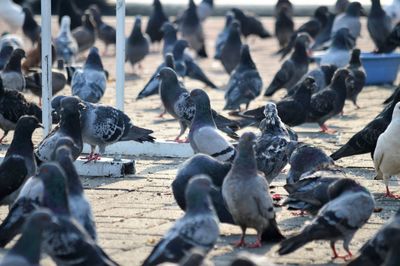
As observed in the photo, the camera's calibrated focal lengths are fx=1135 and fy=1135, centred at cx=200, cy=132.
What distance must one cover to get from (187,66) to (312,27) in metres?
5.71

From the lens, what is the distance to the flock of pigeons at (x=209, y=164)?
652 cm

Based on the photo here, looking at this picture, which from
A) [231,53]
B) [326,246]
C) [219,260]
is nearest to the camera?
[219,260]

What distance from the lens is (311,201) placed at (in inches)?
319

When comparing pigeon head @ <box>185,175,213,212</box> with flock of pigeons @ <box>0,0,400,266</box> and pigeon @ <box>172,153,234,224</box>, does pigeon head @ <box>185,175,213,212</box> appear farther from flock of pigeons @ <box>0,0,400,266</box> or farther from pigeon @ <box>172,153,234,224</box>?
pigeon @ <box>172,153,234,224</box>

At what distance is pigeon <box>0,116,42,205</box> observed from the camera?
8406mm

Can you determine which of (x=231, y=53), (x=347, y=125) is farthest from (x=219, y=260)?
(x=231, y=53)

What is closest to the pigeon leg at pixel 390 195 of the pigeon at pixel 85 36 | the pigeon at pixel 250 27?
the pigeon at pixel 85 36

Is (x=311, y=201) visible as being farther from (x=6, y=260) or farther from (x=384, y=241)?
(x=6, y=260)

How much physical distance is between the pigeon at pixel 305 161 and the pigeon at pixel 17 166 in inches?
81.3

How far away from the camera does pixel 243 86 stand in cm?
1504

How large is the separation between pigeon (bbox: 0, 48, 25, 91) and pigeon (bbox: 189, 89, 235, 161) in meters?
4.45

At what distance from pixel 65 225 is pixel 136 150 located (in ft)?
17.4

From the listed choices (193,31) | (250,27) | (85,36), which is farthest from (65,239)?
(250,27)

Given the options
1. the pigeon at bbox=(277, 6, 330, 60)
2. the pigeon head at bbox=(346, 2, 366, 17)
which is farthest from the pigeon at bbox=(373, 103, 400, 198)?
the pigeon head at bbox=(346, 2, 366, 17)
